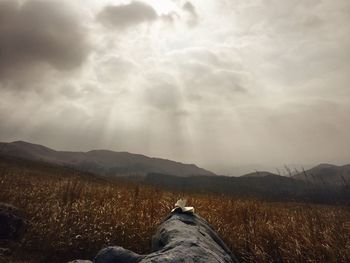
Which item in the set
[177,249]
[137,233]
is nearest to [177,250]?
[177,249]

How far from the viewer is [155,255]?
3.93 meters

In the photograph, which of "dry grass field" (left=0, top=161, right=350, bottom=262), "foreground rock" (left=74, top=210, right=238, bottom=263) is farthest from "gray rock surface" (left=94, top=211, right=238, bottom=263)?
"dry grass field" (left=0, top=161, right=350, bottom=262)

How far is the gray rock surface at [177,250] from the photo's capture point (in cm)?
388

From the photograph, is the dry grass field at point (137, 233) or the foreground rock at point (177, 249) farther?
the dry grass field at point (137, 233)

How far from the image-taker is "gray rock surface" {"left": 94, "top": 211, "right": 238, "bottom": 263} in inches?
153

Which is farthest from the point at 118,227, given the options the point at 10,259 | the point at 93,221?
the point at 10,259

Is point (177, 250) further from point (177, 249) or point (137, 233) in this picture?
point (137, 233)

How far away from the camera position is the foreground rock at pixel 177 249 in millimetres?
3883

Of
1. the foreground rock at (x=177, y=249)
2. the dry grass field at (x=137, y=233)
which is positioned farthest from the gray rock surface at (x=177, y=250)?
the dry grass field at (x=137, y=233)

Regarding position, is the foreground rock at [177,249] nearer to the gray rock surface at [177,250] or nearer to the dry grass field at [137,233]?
the gray rock surface at [177,250]

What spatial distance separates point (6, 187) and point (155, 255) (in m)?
9.00

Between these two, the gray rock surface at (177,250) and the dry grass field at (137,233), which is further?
the dry grass field at (137,233)

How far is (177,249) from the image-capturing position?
161 inches

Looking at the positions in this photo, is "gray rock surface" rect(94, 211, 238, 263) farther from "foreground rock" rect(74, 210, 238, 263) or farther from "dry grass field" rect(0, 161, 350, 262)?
"dry grass field" rect(0, 161, 350, 262)
